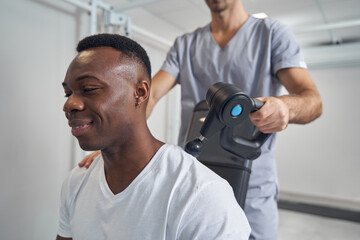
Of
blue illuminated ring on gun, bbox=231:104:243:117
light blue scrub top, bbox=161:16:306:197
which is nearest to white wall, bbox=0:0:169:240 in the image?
light blue scrub top, bbox=161:16:306:197

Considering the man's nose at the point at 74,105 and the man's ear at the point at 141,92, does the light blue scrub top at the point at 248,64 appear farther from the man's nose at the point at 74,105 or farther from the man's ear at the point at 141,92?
the man's nose at the point at 74,105

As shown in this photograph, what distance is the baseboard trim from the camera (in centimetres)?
360

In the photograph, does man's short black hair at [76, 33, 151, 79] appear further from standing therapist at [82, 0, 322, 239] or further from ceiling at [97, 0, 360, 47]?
ceiling at [97, 0, 360, 47]

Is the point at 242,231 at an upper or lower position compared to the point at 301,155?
upper

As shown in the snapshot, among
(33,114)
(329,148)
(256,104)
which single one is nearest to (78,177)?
(256,104)

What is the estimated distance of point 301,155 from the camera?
4492 millimetres

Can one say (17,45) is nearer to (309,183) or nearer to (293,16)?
(293,16)

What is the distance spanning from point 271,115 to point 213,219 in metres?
0.26

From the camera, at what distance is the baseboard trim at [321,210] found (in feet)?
11.8

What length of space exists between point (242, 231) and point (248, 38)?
73 centimetres

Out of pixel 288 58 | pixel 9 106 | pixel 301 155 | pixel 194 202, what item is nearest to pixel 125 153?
pixel 194 202

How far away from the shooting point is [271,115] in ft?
2.18

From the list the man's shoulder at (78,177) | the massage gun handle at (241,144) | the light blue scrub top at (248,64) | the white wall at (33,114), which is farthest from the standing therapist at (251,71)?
the white wall at (33,114)

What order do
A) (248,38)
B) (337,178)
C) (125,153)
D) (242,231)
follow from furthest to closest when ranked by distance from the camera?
(337,178) < (248,38) < (125,153) < (242,231)
